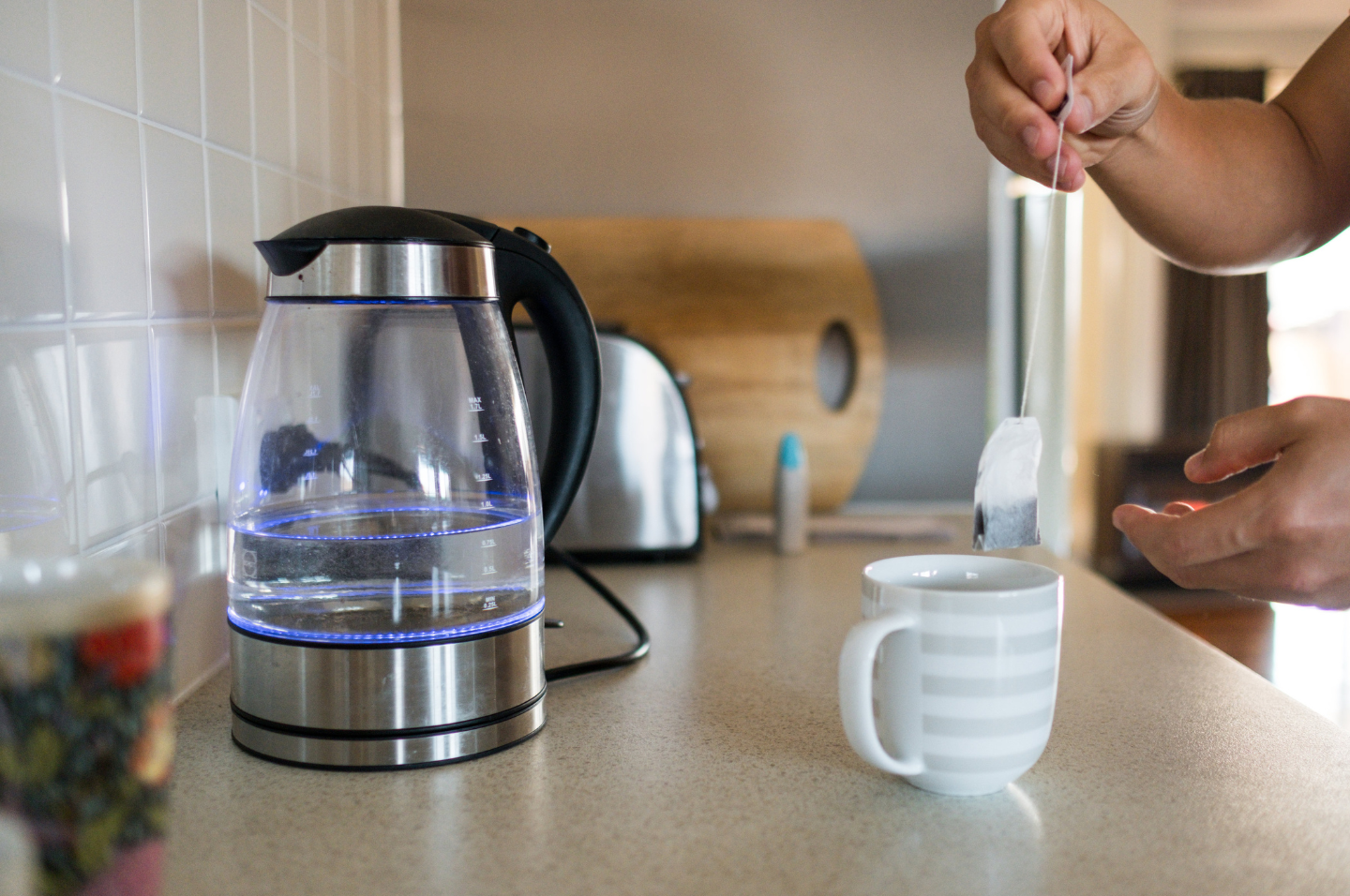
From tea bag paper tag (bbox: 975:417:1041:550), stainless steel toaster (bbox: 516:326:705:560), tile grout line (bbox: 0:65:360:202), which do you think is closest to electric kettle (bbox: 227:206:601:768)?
tile grout line (bbox: 0:65:360:202)

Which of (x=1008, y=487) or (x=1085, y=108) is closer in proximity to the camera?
(x=1008, y=487)

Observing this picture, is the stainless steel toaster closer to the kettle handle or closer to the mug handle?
the kettle handle

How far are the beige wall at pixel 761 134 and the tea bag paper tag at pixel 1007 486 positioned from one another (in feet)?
3.34

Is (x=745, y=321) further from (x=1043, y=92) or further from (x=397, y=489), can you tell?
(x=397, y=489)

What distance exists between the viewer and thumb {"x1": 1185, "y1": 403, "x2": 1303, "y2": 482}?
61cm

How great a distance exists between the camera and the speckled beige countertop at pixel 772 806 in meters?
0.49

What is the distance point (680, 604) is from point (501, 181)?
0.84m

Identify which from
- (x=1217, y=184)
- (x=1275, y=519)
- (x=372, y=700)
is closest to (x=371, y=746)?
(x=372, y=700)

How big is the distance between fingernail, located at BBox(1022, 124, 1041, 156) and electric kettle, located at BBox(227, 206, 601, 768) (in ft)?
1.07

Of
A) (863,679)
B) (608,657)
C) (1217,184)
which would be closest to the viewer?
(863,679)

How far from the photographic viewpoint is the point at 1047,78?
2.40ft

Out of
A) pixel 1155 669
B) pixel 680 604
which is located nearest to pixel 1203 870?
pixel 1155 669

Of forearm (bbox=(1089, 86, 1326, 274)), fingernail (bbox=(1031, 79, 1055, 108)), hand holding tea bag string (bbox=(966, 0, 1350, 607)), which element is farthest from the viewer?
forearm (bbox=(1089, 86, 1326, 274))

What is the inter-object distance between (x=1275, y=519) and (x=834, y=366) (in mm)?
1033
